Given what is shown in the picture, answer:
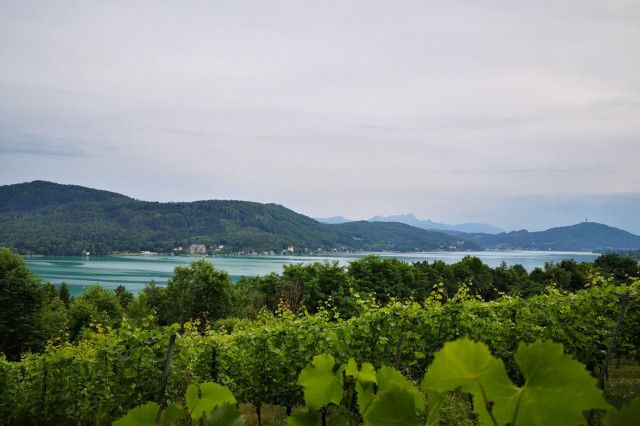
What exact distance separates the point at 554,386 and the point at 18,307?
3890 cm

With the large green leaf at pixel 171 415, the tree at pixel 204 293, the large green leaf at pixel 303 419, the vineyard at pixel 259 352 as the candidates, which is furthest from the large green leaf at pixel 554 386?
the tree at pixel 204 293

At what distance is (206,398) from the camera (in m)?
0.91

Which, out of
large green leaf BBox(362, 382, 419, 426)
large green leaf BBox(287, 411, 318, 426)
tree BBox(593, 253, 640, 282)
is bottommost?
tree BBox(593, 253, 640, 282)

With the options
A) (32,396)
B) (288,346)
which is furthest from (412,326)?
(32,396)

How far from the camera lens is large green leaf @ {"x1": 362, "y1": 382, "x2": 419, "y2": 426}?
0.59m

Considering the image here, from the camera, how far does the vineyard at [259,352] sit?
9.32 metres

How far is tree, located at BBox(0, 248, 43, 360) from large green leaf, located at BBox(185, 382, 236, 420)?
36713mm

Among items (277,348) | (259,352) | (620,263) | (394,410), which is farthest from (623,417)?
(620,263)

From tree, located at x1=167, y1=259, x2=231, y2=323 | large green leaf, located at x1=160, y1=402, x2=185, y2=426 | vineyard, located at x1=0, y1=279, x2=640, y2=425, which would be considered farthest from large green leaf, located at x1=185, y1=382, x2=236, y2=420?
tree, located at x1=167, y1=259, x2=231, y2=323

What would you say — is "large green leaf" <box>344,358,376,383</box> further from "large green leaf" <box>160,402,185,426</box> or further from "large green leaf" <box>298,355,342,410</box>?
"large green leaf" <box>160,402,185,426</box>

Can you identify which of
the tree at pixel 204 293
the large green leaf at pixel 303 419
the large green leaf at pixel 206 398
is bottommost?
the tree at pixel 204 293

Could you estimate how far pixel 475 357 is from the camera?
1.72 ft

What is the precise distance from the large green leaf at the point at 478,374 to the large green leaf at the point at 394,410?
2.2 inches

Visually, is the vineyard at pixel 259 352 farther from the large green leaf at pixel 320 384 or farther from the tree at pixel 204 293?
the tree at pixel 204 293
